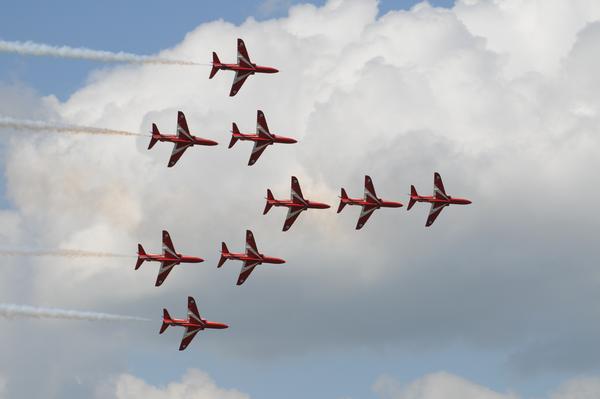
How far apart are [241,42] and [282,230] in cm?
2281

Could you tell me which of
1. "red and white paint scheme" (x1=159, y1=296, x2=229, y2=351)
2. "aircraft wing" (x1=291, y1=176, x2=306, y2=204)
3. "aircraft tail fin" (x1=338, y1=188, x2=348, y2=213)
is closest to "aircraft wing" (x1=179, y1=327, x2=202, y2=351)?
"red and white paint scheme" (x1=159, y1=296, x2=229, y2=351)

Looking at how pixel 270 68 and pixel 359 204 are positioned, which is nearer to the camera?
pixel 270 68

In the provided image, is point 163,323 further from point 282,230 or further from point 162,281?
point 282,230

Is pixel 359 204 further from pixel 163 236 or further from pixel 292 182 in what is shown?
pixel 163 236

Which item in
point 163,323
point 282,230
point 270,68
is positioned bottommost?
point 163,323

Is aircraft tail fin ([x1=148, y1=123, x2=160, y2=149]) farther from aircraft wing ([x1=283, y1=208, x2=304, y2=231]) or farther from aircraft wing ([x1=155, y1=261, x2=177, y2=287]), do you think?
aircraft wing ([x1=283, y1=208, x2=304, y2=231])

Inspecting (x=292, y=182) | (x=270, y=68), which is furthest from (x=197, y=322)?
(x=270, y=68)

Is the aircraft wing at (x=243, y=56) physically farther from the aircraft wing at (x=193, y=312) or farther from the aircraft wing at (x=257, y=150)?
the aircraft wing at (x=193, y=312)

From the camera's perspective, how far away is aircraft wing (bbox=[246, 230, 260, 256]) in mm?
196625

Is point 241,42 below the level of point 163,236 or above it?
above

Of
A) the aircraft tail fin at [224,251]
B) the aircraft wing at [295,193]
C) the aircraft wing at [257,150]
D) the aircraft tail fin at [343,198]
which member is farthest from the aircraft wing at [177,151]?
the aircraft tail fin at [343,198]

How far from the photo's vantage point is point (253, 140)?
190875 millimetres

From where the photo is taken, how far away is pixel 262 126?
630 feet

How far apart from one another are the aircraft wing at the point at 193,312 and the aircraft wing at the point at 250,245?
8.80 meters
